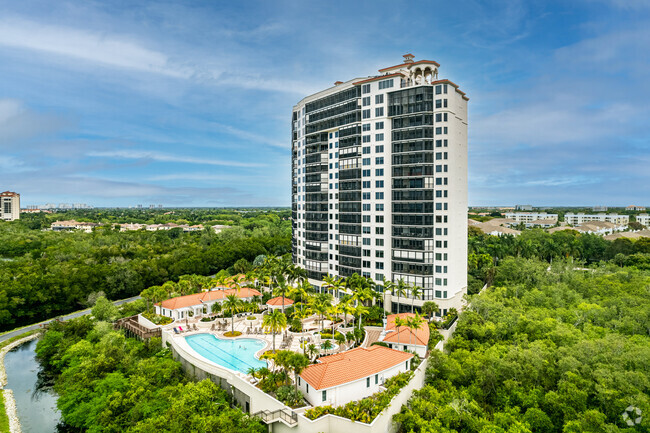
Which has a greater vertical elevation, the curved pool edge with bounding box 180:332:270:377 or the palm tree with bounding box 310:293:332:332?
the palm tree with bounding box 310:293:332:332

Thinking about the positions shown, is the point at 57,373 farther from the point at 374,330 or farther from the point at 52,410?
the point at 374,330

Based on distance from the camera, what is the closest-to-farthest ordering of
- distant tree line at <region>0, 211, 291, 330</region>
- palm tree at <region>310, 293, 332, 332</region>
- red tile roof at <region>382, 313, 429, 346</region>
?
red tile roof at <region>382, 313, 429, 346</region> < palm tree at <region>310, 293, 332, 332</region> < distant tree line at <region>0, 211, 291, 330</region>

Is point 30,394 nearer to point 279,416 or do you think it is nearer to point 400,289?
point 279,416

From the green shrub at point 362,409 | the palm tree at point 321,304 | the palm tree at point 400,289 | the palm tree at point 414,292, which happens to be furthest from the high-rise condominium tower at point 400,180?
the green shrub at point 362,409

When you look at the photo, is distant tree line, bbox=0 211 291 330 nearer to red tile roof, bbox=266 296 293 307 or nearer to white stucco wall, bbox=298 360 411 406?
red tile roof, bbox=266 296 293 307

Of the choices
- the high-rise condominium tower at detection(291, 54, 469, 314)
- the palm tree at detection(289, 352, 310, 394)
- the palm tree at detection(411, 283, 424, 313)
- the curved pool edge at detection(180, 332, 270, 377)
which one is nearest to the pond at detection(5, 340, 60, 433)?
the curved pool edge at detection(180, 332, 270, 377)
